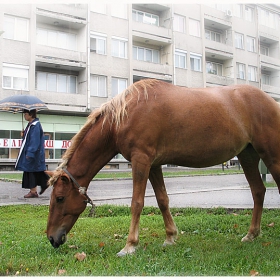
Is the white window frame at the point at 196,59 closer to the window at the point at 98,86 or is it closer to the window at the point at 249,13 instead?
the window at the point at 98,86

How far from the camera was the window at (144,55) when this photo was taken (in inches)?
1188

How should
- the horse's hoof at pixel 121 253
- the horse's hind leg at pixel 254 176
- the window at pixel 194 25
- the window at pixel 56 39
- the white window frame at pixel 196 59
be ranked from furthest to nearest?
the window at pixel 56 39, the white window frame at pixel 196 59, the window at pixel 194 25, the horse's hind leg at pixel 254 176, the horse's hoof at pixel 121 253

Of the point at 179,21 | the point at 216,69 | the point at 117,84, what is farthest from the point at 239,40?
the point at 117,84

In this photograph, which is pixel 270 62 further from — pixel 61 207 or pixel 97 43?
pixel 97 43

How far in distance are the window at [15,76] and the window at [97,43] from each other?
5.96 metres

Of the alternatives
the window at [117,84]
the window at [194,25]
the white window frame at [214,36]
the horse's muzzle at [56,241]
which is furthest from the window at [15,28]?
the horse's muzzle at [56,241]

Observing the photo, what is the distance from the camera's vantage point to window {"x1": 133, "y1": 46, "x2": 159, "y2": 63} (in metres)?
30.2

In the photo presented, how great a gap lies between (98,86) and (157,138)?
26958mm

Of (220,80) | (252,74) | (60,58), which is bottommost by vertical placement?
(252,74)

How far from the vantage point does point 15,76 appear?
26812mm

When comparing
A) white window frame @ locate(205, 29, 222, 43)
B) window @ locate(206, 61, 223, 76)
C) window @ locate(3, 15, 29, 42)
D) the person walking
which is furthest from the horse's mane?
window @ locate(3, 15, 29, 42)

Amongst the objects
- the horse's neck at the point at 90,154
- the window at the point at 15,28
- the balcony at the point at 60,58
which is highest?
the window at the point at 15,28

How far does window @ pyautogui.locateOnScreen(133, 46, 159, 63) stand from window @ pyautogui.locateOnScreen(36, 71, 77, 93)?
5.51 m

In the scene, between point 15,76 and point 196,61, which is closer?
point 196,61
